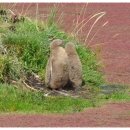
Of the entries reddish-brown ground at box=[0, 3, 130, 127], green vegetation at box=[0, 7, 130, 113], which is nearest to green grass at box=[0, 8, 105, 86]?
green vegetation at box=[0, 7, 130, 113]

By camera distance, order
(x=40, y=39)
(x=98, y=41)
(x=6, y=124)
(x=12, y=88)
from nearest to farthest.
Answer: (x=6, y=124) → (x=12, y=88) → (x=40, y=39) → (x=98, y=41)

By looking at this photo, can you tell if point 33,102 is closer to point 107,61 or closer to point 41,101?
point 41,101

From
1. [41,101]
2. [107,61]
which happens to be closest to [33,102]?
[41,101]

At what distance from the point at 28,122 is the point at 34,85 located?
2416 mm

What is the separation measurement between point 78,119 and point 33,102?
1.22 m

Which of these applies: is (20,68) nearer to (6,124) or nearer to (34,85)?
(34,85)

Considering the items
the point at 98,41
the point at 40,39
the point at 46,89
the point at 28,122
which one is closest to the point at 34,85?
the point at 46,89

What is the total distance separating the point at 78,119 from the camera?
10586 mm

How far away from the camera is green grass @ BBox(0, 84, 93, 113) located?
36.9 ft

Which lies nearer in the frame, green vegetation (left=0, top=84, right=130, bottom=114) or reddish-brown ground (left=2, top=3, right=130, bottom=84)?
green vegetation (left=0, top=84, right=130, bottom=114)

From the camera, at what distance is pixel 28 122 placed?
10.3 metres

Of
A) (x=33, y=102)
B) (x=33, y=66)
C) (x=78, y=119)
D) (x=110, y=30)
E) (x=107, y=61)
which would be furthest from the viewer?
(x=110, y=30)

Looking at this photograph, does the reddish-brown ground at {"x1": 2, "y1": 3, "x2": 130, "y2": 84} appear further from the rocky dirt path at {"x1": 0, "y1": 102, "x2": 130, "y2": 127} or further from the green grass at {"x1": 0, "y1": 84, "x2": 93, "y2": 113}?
the rocky dirt path at {"x1": 0, "y1": 102, "x2": 130, "y2": 127}

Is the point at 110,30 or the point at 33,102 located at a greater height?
the point at 110,30
